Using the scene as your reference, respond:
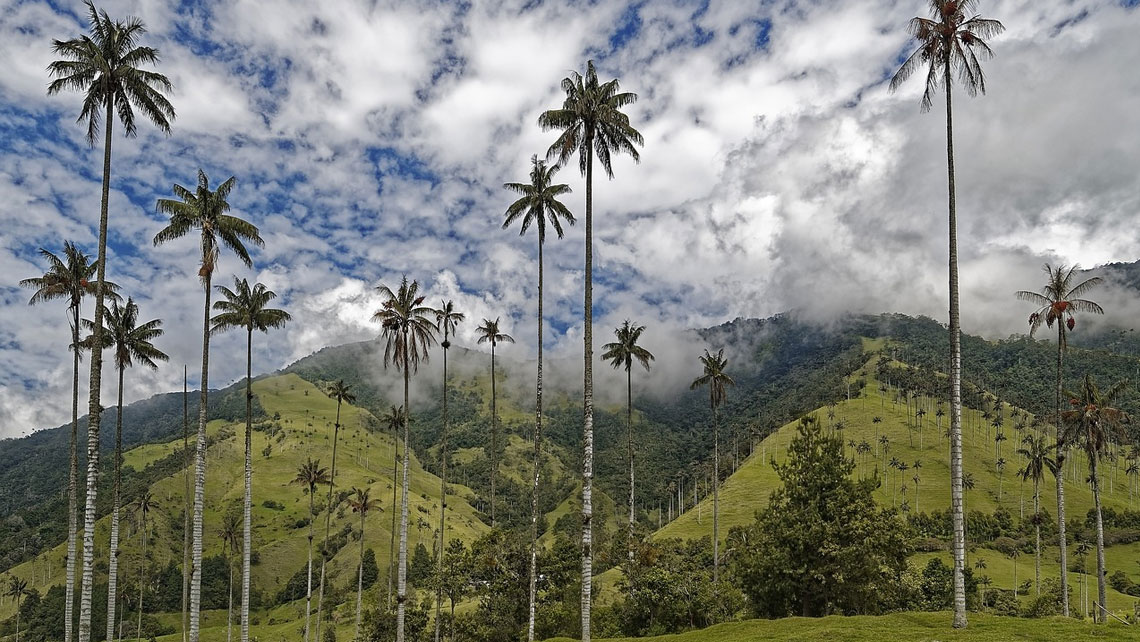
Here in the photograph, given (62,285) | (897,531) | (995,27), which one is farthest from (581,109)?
(897,531)

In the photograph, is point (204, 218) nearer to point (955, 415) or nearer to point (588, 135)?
point (588, 135)

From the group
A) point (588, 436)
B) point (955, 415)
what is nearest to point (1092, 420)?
point (955, 415)

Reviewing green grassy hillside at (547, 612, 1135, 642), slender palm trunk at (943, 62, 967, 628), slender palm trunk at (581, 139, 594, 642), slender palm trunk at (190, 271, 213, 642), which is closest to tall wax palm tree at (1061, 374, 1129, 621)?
green grassy hillside at (547, 612, 1135, 642)

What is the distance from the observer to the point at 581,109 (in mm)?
37500

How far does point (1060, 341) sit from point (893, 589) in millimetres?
23557

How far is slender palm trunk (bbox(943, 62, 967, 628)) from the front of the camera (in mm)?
31938

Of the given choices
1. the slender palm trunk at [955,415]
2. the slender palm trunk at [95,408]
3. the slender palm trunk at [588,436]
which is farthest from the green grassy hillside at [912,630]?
the slender palm trunk at [95,408]

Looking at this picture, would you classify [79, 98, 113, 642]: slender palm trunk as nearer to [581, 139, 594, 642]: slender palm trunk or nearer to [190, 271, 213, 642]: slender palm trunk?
[190, 271, 213, 642]: slender palm trunk

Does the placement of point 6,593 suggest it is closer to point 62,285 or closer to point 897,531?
point 62,285

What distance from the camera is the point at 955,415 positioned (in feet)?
113

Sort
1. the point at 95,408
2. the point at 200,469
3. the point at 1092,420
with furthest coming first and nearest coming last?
the point at 1092,420
the point at 200,469
the point at 95,408

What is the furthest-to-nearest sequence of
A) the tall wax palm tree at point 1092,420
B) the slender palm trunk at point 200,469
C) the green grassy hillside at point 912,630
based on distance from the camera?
the tall wax palm tree at point 1092,420 < the slender palm trunk at point 200,469 < the green grassy hillside at point 912,630

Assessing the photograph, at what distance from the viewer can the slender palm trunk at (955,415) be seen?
105 feet

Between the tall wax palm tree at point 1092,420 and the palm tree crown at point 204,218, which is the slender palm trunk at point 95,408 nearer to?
the palm tree crown at point 204,218
